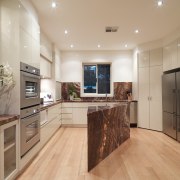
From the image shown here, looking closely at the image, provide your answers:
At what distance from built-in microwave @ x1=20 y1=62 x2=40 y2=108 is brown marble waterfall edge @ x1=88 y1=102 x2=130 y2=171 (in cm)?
98

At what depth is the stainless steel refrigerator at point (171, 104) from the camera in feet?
15.0

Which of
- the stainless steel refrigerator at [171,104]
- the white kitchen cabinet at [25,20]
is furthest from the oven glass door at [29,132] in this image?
the stainless steel refrigerator at [171,104]

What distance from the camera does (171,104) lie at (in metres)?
4.87

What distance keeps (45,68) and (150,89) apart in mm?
3185

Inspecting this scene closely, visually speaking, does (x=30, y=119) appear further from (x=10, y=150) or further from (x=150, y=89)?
(x=150, y=89)

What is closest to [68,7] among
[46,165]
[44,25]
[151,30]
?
[44,25]

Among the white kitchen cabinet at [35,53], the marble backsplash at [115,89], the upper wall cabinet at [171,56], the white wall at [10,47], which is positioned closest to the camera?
the white wall at [10,47]

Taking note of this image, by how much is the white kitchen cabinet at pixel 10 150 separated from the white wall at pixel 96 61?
449 cm

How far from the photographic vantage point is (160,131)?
5.61m

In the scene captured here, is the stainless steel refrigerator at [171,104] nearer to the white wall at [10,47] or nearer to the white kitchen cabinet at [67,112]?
the white kitchen cabinet at [67,112]

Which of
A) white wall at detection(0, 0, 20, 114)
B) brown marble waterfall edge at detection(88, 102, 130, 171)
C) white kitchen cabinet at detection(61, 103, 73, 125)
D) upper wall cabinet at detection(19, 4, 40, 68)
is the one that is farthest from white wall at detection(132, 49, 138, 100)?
white wall at detection(0, 0, 20, 114)

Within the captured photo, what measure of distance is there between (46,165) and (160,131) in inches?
146

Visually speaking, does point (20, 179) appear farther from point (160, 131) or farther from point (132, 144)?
point (160, 131)

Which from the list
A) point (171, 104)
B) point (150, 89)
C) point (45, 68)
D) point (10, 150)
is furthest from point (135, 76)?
point (10, 150)
